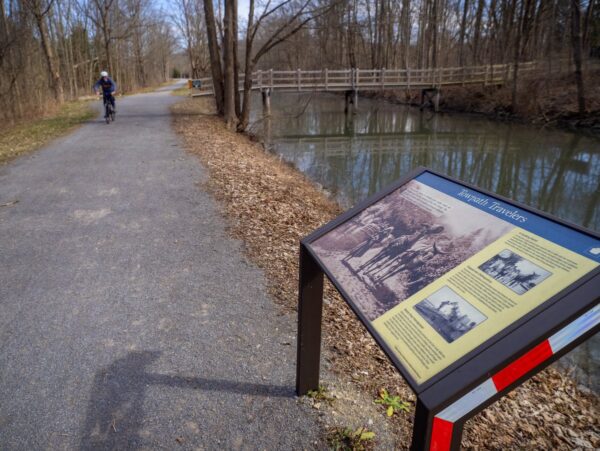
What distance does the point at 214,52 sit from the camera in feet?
56.8

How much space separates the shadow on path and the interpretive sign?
1.37 m

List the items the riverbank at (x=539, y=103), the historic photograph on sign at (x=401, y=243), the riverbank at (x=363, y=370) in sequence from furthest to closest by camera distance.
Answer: the riverbank at (x=539, y=103)
the riverbank at (x=363, y=370)
the historic photograph on sign at (x=401, y=243)

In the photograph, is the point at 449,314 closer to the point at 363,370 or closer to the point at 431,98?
the point at 363,370

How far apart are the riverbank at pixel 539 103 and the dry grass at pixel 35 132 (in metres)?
21.4

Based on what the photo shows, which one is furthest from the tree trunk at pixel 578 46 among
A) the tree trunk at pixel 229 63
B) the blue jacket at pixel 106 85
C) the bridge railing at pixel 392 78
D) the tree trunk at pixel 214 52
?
the blue jacket at pixel 106 85

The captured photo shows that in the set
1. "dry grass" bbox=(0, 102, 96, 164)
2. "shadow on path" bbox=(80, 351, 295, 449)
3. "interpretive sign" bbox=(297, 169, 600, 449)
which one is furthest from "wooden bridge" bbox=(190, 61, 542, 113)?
"interpretive sign" bbox=(297, 169, 600, 449)

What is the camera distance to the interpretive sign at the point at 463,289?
1.48 m

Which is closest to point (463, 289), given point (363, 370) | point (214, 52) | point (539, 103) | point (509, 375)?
point (509, 375)

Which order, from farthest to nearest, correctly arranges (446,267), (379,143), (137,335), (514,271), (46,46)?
(46,46)
(379,143)
(137,335)
(446,267)
(514,271)

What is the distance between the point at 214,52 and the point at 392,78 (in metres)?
17.6

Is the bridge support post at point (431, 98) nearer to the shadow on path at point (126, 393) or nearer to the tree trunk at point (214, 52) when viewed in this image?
the tree trunk at point (214, 52)

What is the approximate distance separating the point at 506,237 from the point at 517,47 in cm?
2642

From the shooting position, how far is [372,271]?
210 centimetres

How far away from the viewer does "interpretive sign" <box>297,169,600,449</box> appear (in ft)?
4.86
